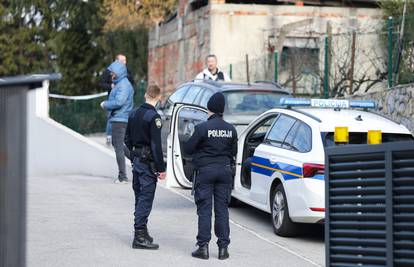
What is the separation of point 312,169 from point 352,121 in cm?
101

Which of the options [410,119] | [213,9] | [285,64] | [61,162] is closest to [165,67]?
[213,9]

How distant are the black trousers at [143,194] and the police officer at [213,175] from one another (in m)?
0.58

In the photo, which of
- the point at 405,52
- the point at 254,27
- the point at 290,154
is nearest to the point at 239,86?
the point at 405,52

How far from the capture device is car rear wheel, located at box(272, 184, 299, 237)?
1138cm

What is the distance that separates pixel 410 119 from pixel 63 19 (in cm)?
3585

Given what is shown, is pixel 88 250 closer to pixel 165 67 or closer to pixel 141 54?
pixel 165 67

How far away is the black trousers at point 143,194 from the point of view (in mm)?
10594

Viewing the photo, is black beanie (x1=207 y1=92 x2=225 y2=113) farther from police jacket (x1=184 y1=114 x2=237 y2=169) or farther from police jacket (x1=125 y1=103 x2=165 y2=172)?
police jacket (x1=125 y1=103 x2=165 y2=172)

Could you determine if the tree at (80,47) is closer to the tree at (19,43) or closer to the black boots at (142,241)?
the tree at (19,43)

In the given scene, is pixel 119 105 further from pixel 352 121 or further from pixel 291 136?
pixel 352 121

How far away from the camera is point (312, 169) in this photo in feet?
35.9

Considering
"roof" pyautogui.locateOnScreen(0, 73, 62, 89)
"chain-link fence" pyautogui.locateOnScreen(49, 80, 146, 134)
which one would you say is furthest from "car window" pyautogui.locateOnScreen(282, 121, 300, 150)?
"chain-link fence" pyautogui.locateOnScreen(49, 80, 146, 134)

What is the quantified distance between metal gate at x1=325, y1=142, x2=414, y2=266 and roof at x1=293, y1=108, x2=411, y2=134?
4.98 meters

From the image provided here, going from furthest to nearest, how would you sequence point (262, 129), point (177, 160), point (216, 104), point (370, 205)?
point (262, 129) < point (177, 160) < point (216, 104) < point (370, 205)
